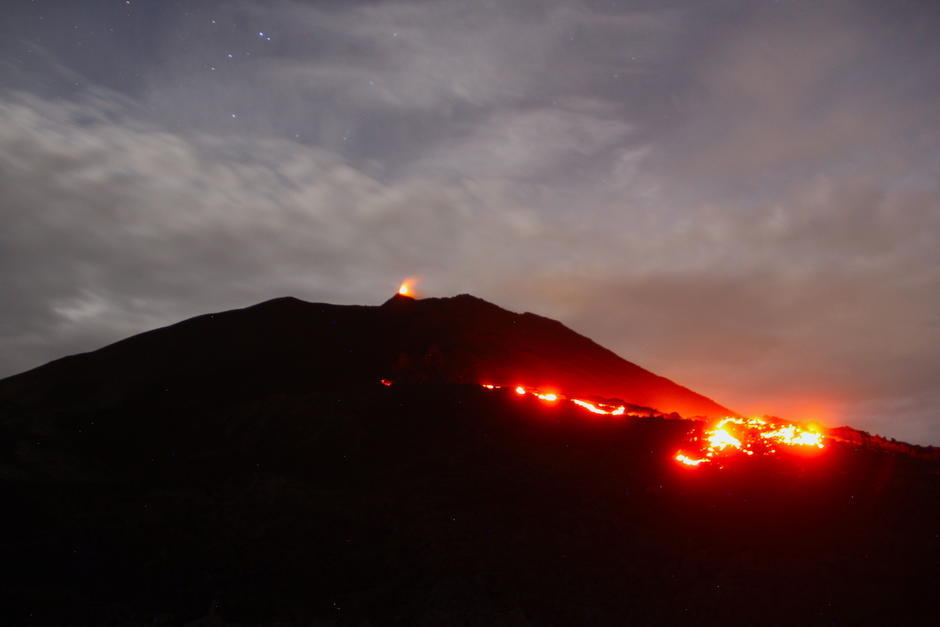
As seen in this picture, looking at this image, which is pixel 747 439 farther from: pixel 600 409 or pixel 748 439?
pixel 600 409

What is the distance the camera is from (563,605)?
682 inches

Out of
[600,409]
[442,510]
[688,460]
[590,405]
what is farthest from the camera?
[590,405]

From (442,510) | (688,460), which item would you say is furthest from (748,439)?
(442,510)

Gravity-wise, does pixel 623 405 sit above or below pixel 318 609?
above

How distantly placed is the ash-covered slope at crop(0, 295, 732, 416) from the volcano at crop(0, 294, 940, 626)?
0.54 metres

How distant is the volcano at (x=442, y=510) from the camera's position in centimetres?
1747

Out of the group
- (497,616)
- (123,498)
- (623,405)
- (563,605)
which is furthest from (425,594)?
(623,405)

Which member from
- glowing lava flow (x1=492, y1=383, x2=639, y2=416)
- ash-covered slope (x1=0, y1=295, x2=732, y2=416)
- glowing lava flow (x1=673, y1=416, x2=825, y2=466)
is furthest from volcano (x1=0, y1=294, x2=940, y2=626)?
ash-covered slope (x1=0, y1=295, x2=732, y2=416)

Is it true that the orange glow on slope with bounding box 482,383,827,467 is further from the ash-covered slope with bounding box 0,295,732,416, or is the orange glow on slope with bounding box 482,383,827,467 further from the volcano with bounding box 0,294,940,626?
the ash-covered slope with bounding box 0,295,732,416

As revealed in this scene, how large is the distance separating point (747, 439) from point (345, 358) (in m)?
22.5

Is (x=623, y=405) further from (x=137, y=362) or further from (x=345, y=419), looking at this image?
(x=137, y=362)

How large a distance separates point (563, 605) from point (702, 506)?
725 cm

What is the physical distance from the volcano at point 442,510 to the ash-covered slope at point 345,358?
21.4 inches

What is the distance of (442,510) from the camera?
22.4 metres
